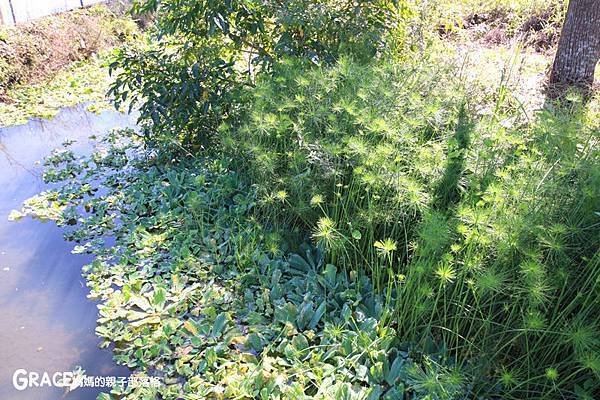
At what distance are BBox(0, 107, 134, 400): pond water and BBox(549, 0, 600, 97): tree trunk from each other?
165 inches

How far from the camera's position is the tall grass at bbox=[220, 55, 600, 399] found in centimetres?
192

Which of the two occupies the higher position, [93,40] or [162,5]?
[162,5]

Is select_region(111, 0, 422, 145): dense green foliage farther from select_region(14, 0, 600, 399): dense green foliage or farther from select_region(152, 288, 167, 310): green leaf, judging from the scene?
select_region(152, 288, 167, 310): green leaf

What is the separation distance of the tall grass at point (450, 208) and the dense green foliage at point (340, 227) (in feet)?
0.05

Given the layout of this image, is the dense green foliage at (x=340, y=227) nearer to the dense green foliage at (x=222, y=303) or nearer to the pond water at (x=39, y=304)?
the dense green foliage at (x=222, y=303)

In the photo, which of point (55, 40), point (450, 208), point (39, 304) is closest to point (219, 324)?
point (39, 304)

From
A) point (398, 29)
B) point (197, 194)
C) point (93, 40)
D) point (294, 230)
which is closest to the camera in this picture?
point (294, 230)

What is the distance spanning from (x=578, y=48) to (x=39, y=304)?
16.2 ft

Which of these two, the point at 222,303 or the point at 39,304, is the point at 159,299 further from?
the point at 39,304

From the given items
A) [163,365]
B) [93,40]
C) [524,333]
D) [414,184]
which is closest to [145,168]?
[163,365]

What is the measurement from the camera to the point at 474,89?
3.69 metres

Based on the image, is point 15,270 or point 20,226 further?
point 20,226

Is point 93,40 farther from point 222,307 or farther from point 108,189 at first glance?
point 222,307

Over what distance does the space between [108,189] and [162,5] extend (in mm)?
1586
